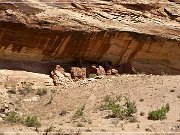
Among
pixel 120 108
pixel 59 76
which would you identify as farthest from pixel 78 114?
pixel 59 76

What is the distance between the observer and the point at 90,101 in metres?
15.8

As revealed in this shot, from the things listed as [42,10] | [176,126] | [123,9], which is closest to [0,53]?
[42,10]

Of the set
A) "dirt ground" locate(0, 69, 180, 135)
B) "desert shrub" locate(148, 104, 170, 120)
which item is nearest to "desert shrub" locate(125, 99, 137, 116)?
"dirt ground" locate(0, 69, 180, 135)

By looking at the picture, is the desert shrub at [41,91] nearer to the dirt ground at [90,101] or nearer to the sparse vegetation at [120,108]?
the dirt ground at [90,101]

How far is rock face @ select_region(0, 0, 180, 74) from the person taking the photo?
16.9 metres

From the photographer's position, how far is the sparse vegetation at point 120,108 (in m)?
13.8

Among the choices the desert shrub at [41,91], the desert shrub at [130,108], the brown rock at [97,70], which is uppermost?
the desert shrub at [130,108]

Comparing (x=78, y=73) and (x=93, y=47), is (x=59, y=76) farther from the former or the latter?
(x=93, y=47)

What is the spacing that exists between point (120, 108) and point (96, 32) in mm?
4331

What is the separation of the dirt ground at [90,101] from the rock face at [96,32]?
924 mm

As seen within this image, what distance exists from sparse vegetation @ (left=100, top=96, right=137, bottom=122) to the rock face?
3.27m

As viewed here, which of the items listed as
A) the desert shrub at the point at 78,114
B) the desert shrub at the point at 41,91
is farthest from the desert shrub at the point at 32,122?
the desert shrub at the point at 41,91

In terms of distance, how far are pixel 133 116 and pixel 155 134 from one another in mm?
1956

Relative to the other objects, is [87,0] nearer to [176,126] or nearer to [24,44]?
[24,44]
